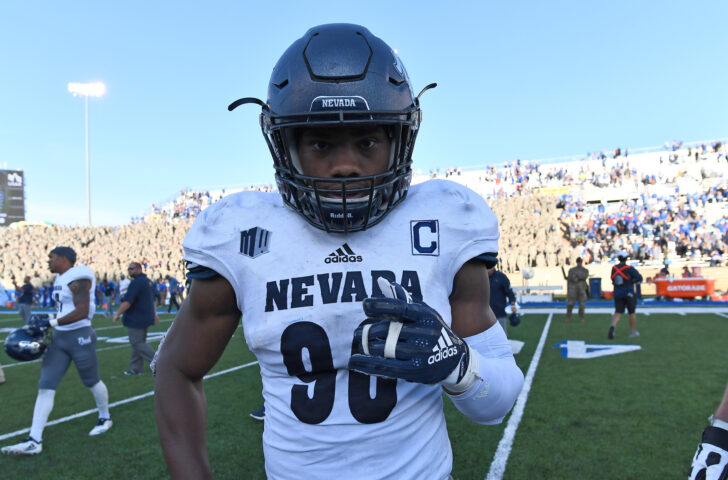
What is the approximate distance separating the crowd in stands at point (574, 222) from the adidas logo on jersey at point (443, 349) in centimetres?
2314

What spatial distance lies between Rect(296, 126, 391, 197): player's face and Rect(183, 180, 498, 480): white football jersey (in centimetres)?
16

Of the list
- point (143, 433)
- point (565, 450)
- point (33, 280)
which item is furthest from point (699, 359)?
point (33, 280)

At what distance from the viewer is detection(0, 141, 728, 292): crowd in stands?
24.5 meters

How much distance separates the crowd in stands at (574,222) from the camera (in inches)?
964

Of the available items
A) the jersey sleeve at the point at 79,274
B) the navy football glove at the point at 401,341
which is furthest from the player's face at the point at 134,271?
the navy football glove at the point at 401,341

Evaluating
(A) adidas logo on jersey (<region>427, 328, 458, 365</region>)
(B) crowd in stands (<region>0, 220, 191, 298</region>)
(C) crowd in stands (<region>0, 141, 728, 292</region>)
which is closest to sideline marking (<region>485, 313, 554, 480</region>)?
(A) adidas logo on jersey (<region>427, 328, 458, 365</region>)

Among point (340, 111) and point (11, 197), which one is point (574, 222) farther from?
point (11, 197)

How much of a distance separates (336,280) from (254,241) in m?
0.27

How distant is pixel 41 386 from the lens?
5086 mm

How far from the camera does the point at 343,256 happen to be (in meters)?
1.40

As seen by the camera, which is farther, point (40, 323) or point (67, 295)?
point (67, 295)

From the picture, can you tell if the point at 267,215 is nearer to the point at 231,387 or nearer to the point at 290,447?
the point at 290,447

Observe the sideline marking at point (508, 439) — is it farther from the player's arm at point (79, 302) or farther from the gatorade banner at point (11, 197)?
the gatorade banner at point (11, 197)

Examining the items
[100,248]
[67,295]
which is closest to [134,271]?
[67,295]
